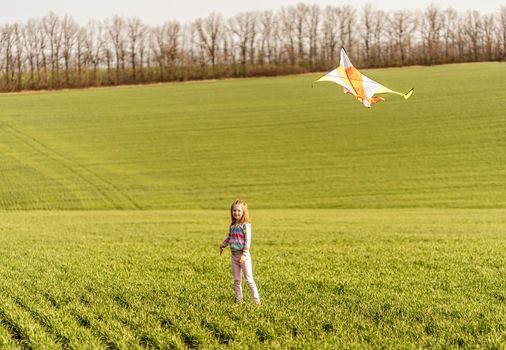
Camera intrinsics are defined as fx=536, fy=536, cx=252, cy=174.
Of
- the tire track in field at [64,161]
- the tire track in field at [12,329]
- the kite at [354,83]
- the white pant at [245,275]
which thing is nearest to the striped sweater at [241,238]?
the white pant at [245,275]

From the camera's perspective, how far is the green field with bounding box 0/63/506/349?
742 centimetres

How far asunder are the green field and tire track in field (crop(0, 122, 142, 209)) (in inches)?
8.0

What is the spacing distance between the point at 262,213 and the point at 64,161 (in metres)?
20.4

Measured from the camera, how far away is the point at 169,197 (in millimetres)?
33562

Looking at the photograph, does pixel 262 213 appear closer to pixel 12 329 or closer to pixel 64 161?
pixel 64 161

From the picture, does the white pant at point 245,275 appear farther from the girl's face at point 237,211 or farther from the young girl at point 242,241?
the girl's face at point 237,211

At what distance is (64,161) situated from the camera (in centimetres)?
4156

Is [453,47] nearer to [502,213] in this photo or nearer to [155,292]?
[502,213]

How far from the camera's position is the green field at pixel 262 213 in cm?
742

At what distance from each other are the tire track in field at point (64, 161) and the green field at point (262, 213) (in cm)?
20

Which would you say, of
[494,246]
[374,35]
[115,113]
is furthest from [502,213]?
[374,35]

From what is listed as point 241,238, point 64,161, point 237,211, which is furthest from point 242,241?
point 64,161

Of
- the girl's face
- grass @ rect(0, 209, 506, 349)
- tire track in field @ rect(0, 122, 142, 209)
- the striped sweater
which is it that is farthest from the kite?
tire track in field @ rect(0, 122, 142, 209)

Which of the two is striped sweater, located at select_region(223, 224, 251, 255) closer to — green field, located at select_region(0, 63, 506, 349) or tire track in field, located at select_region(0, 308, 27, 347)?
green field, located at select_region(0, 63, 506, 349)
